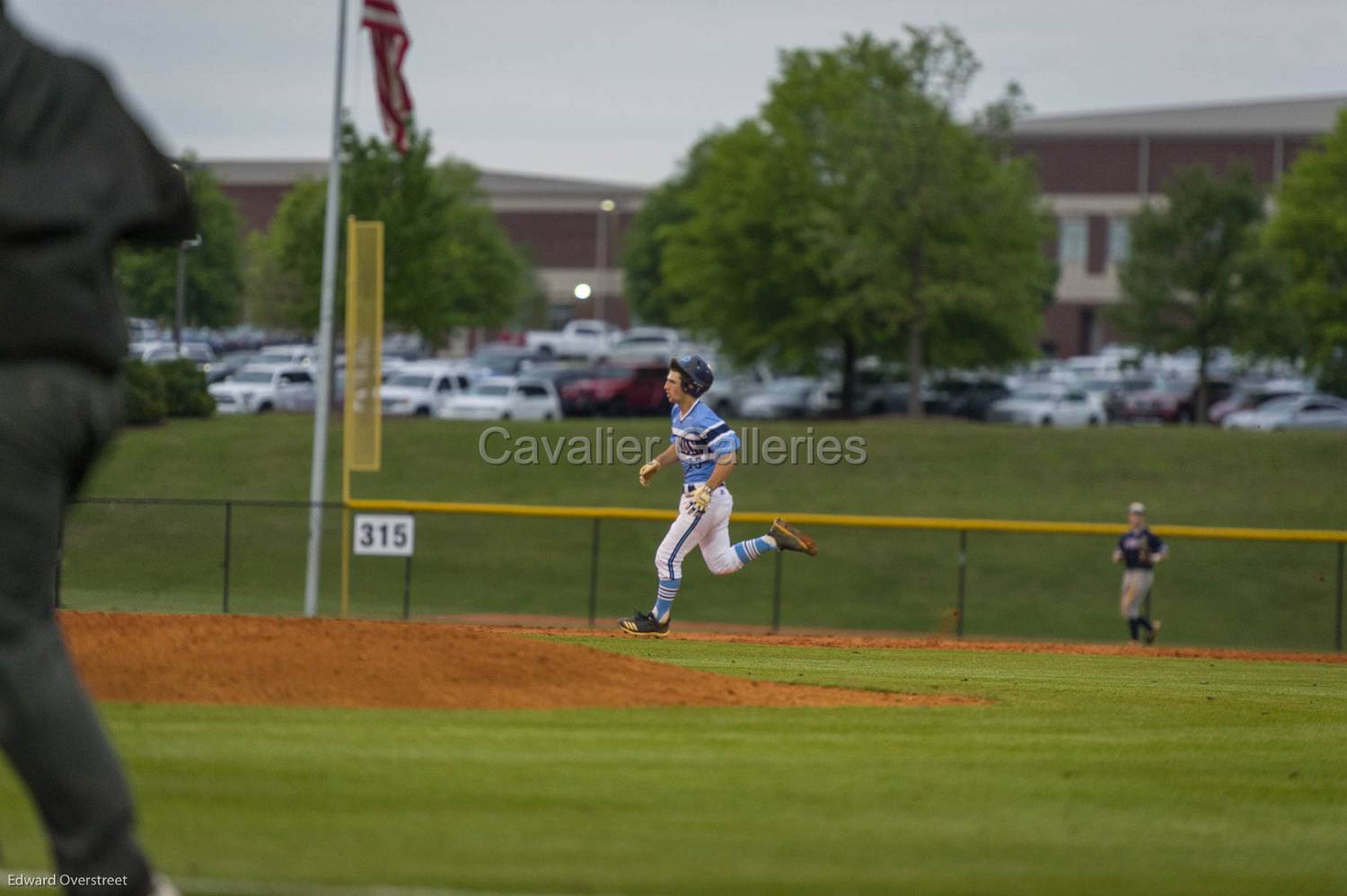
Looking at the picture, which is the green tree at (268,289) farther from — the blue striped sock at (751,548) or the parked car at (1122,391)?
the blue striped sock at (751,548)

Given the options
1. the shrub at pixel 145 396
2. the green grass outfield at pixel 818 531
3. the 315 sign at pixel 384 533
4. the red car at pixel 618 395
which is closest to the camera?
the 315 sign at pixel 384 533

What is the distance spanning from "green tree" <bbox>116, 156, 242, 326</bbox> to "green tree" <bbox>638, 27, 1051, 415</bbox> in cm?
1872

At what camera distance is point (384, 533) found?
22.7 m

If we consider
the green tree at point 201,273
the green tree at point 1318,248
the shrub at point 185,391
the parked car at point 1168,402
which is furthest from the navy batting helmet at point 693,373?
the green tree at point 201,273

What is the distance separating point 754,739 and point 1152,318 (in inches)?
1877

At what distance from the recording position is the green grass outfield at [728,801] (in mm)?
4934

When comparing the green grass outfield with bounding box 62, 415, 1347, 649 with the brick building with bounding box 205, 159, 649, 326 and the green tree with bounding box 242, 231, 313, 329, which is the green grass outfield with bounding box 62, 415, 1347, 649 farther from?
the brick building with bounding box 205, 159, 649, 326

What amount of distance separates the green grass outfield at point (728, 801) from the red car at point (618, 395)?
140 feet

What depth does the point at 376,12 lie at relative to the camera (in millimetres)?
25828

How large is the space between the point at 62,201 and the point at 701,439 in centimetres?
1076

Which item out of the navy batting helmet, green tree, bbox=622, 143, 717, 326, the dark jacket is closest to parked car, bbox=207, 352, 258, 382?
green tree, bbox=622, 143, 717, 326

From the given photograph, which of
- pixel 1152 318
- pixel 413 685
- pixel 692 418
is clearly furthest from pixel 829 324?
pixel 413 685

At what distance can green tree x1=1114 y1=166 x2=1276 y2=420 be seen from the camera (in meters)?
51.0

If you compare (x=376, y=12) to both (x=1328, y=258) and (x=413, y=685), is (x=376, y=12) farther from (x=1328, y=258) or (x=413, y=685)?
(x=1328, y=258)
